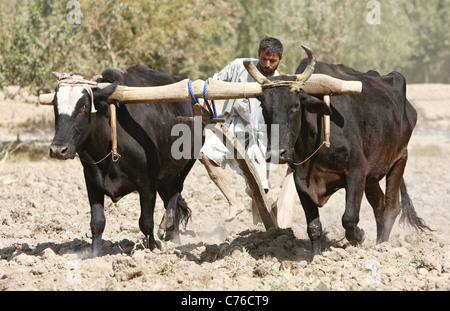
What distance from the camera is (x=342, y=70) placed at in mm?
6316

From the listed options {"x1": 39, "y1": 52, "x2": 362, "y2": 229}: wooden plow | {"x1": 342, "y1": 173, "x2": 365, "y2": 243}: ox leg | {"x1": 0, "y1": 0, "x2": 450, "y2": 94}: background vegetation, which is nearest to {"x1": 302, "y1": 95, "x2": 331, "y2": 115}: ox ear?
{"x1": 39, "y1": 52, "x2": 362, "y2": 229}: wooden plow

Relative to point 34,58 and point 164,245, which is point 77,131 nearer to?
point 164,245

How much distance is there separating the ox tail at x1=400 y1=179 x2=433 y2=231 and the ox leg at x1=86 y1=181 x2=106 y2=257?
3.42 meters

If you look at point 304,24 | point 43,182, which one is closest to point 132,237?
point 43,182

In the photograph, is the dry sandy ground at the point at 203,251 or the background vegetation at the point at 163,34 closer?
the dry sandy ground at the point at 203,251

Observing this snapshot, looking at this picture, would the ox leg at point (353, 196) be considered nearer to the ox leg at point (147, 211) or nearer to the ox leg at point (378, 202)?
the ox leg at point (378, 202)

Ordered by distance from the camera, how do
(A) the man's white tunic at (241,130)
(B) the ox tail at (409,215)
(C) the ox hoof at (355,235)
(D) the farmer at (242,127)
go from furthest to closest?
(B) the ox tail at (409,215) < (A) the man's white tunic at (241,130) < (D) the farmer at (242,127) < (C) the ox hoof at (355,235)

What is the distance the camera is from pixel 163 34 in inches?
756

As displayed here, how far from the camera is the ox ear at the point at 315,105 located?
528 centimetres

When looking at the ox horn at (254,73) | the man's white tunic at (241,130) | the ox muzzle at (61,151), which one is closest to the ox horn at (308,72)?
the ox horn at (254,73)

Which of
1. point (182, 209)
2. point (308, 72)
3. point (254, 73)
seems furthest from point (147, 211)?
point (308, 72)

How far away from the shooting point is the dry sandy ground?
496 centimetres

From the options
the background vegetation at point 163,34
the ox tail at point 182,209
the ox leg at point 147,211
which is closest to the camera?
the ox leg at point 147,211

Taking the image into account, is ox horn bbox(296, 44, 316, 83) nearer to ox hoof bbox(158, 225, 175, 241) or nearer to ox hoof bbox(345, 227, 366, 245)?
ox hoof bbox(345, 227, 366, 245)
